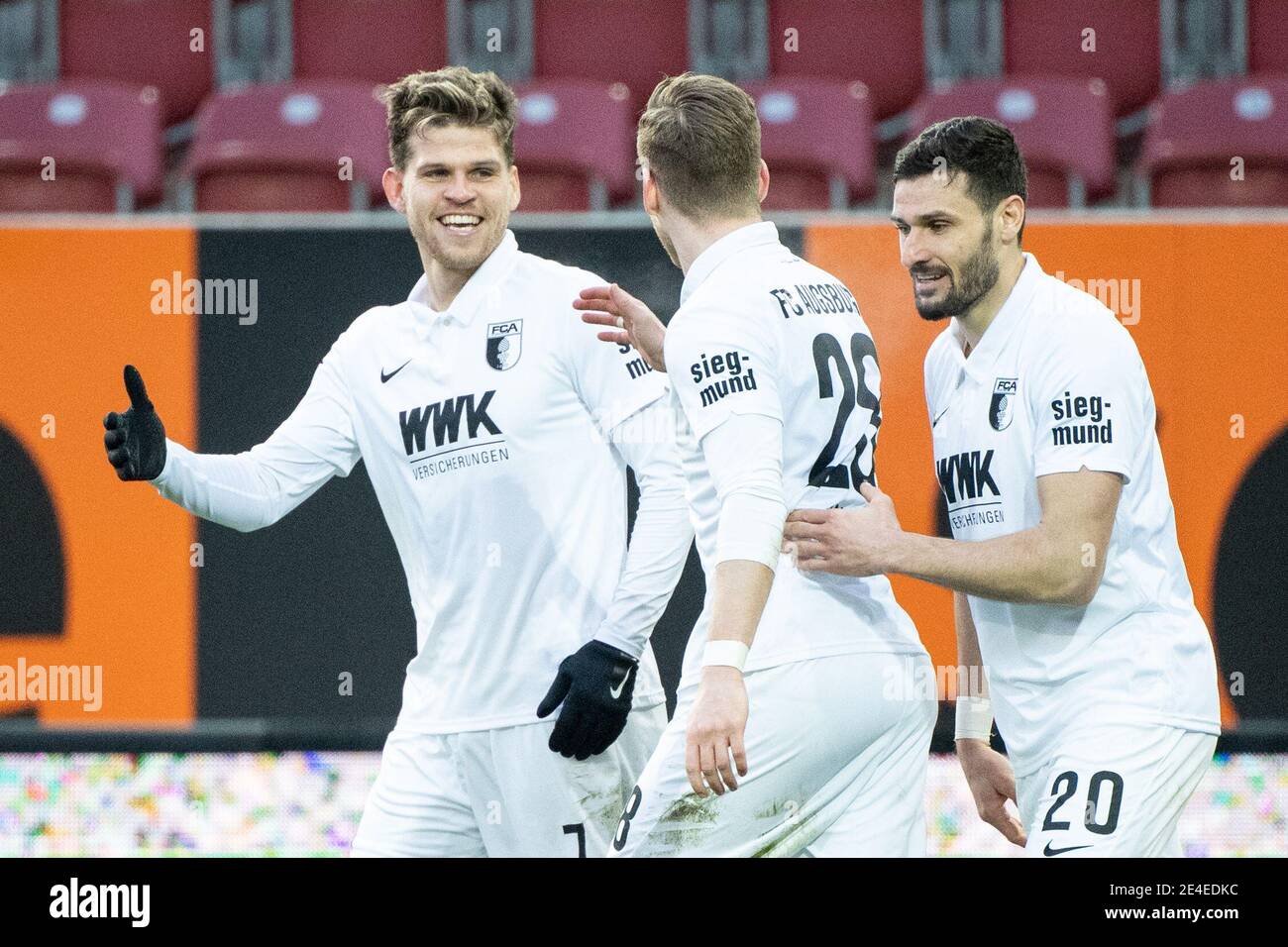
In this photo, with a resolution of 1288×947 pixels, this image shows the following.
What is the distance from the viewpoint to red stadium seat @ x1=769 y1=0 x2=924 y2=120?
25.6 feet

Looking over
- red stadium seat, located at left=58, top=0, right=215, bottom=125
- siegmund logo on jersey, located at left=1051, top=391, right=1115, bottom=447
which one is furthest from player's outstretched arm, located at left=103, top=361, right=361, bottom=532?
red stadium seat, located at left=58, top=0, right=215, bottom=125

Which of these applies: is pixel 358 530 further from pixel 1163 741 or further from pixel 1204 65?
pixel 1204 65

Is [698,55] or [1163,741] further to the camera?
[698,55]

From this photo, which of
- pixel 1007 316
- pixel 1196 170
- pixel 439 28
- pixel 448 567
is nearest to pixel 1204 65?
pixel 1196 170

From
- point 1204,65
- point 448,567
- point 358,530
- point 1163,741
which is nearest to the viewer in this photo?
point 1163,741

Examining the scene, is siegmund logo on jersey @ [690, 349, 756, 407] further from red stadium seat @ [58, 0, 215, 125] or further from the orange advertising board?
red stadium seat @ [58, 0, 215, 125]

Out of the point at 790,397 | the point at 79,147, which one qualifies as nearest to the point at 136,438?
the point at 790,397

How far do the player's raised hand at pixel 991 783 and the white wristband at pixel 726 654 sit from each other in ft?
3.35

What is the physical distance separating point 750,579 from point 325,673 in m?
2.81

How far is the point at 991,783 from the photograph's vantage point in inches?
141

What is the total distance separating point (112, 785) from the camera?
5133 millimetres

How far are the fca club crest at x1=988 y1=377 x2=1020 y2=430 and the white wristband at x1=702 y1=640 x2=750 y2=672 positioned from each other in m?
0.87

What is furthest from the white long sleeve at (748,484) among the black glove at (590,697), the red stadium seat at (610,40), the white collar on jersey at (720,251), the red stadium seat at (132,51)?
the red stadium seat at (132,51)

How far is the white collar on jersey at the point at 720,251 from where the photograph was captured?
315 cm
